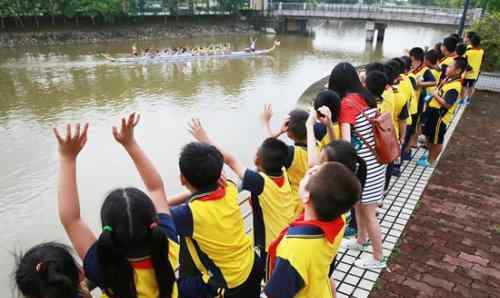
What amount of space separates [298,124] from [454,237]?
1900mm

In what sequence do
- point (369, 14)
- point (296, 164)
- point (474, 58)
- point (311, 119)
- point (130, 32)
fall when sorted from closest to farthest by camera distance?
point (311, 119) < point (296, 164) < point (474, 58) < point (130, 32) < point (369, 14)

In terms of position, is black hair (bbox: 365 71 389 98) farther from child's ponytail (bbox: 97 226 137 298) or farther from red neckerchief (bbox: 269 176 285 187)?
child's ponytail (bbox: 97 226 137 298)

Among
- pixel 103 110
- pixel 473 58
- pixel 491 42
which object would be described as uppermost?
pixel 473 58

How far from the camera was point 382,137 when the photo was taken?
114 inches

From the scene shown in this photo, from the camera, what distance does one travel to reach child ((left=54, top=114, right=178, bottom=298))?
4.56 feet

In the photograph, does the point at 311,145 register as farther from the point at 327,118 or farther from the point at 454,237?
the point at 454,237

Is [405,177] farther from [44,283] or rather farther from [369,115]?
[44,283]

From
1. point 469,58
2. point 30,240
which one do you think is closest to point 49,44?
point 30,240

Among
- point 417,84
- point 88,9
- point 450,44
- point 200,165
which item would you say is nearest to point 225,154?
point 200,165

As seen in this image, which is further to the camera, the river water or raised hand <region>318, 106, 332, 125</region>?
the river water

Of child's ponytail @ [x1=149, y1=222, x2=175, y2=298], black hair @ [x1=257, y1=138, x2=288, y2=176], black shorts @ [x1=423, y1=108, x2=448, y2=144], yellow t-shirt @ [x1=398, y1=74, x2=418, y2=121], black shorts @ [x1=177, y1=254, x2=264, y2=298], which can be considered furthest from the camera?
black shorts @ [x1=423, y1=108, x2=448, y2=144]

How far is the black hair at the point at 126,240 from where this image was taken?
4.53 ft

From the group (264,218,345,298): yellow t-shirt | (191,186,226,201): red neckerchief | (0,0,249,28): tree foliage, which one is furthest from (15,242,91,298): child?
(0,0,249,28): tree foliage

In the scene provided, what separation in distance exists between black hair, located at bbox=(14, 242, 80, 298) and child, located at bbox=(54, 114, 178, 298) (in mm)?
107
